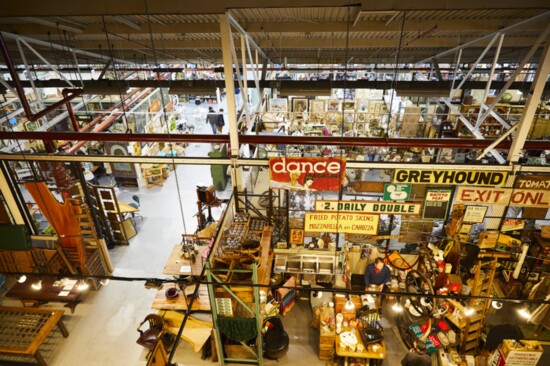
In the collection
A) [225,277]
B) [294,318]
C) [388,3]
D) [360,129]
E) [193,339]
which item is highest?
[388,3]

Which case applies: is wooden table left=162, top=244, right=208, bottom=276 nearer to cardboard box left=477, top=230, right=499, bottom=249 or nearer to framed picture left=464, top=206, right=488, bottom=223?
framed picture left=464, top=206, right=488, bottom=223

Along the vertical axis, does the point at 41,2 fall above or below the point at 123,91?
above

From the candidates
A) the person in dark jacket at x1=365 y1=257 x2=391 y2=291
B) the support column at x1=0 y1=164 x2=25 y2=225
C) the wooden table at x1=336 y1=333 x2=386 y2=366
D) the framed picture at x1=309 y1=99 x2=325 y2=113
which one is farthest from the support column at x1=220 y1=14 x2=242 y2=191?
the framed picture at x1=309 y1=99 x2=325 y2=113

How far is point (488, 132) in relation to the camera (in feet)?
47.3

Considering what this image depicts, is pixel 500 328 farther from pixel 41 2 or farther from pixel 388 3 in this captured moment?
pixel 41 2

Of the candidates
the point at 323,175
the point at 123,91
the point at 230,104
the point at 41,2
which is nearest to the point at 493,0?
the point at 323,175

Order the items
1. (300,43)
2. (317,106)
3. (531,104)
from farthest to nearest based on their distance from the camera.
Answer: (317,106), (300,43), (531,104)

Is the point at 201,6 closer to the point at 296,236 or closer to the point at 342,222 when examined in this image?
the point at 342,222

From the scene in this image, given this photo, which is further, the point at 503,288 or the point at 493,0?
the point at 503,288

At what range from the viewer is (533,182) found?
7129 mm

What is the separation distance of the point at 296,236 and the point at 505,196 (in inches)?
193

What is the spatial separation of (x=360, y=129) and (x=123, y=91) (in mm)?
10748

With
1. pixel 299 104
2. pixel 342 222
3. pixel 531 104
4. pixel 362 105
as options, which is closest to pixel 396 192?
pixel 342 222

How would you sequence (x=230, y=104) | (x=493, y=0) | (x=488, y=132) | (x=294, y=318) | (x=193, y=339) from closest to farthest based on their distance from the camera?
(x=493, y=0) < (x=230, y=104) < (x=193, y=339) < (x=294, y=318) < (x=488, y=132)
